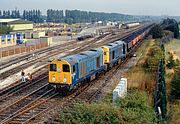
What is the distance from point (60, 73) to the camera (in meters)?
23.4

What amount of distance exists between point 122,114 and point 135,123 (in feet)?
1.89

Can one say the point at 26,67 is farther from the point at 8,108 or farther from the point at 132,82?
the point at 8,108

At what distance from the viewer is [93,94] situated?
953 inches

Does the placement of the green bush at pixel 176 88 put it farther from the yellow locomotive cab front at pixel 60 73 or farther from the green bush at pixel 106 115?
the green bush at pixel 106 115

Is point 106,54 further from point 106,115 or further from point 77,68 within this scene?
point 106,115

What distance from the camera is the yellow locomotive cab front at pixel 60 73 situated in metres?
23.2

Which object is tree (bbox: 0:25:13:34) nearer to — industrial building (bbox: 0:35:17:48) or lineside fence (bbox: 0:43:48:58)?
industrial building (bbox: 0:35:17:48)

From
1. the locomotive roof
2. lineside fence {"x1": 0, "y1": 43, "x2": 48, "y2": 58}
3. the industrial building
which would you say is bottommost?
lineside fence {"x1": 0, "y1": 43, "x2": 48, "y2": 58}

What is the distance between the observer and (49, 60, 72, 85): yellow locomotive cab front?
23.2 metres

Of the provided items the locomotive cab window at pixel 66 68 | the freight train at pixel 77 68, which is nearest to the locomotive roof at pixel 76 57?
the freight train at pixel 77 68

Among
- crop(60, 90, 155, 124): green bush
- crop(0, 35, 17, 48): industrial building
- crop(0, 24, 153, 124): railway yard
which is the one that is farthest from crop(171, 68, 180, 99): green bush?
crop(0, 35, 17, 48): industrial building

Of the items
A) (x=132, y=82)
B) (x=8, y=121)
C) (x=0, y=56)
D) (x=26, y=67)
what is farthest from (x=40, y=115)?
(x=0, y=56)

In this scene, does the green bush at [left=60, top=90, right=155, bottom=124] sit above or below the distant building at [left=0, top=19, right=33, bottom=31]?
below

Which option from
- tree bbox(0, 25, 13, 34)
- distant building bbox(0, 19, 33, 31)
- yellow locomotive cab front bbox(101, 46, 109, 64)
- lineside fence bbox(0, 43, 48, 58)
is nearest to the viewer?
yellow locomotive cab front bbox(101, 46, 109, 64)
